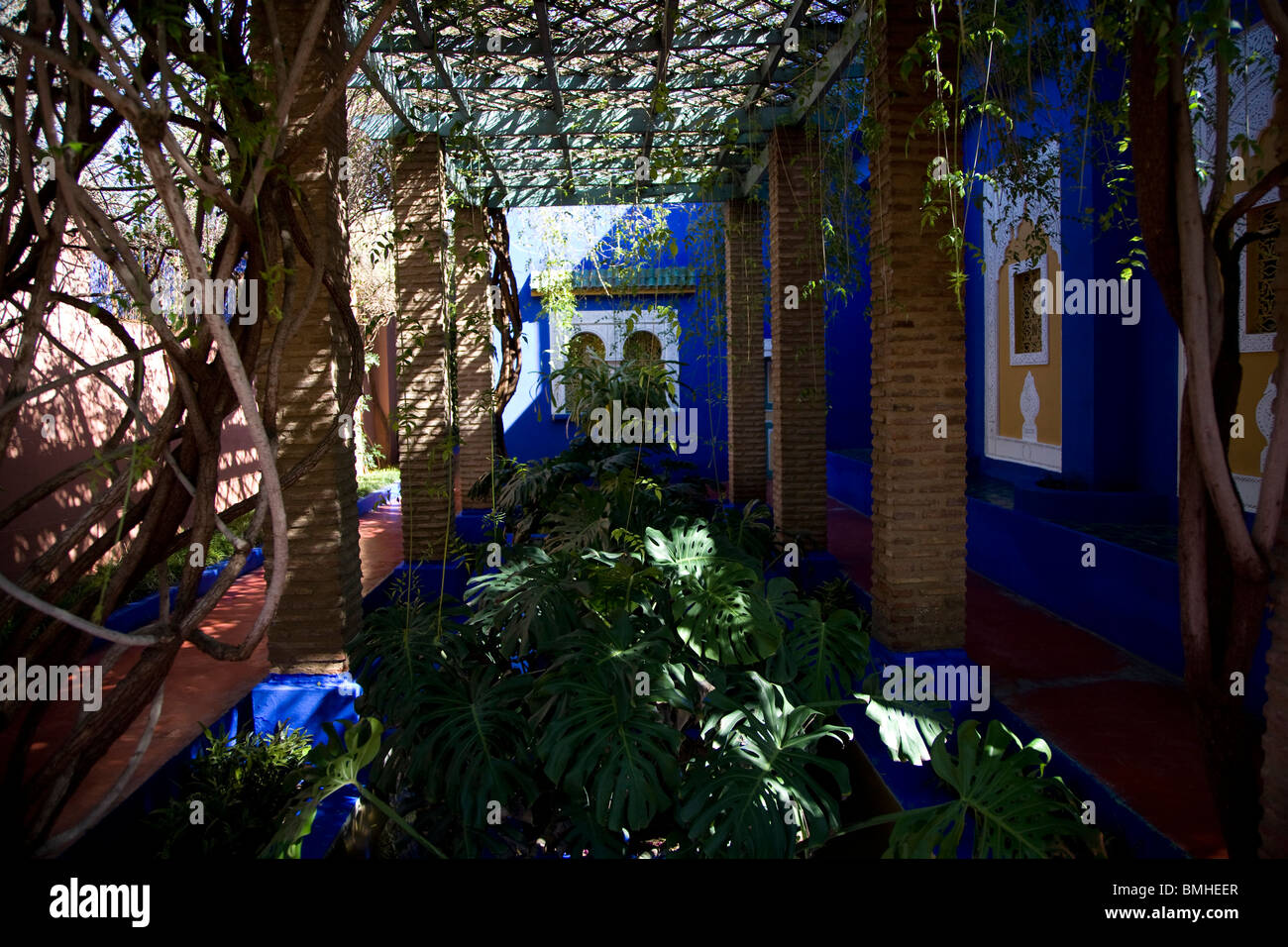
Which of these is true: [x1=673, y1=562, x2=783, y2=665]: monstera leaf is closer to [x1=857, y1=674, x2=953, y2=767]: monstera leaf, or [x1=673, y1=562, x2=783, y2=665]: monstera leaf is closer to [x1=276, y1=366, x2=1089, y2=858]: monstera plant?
[x1=276, y1=366, x2=1089, y2=858]: monstera plant

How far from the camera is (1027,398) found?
8742mm

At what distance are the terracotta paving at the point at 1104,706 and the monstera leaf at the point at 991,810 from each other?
1.17 metres

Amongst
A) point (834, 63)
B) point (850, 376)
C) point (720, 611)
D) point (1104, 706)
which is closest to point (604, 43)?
point (834, 63)

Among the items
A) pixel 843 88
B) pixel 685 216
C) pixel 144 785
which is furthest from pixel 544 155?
pixel 144 785

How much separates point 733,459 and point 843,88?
13.7 feet

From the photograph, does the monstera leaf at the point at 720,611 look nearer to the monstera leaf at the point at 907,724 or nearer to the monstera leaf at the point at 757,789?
the monstera leaf at the point at 757,789

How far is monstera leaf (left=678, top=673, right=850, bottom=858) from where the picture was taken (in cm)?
243

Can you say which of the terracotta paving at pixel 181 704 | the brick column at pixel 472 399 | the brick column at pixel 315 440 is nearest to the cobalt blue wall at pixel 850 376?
the brick column at pixel 472 399

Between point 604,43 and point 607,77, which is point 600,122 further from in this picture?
point 604,43

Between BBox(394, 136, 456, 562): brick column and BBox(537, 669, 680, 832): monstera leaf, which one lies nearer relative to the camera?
BBox(537, 669, 680, 832): monstera leaf

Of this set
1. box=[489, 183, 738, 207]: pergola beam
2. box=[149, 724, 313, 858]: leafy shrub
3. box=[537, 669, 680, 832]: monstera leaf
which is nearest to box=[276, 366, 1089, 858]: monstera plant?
box=[537, 669, 680, 832]: monstera leaf

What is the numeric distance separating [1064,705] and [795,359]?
3.72m

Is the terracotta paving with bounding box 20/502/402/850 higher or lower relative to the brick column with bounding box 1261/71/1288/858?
lower

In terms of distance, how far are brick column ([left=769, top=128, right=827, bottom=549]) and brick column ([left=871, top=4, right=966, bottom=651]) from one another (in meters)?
2.73
